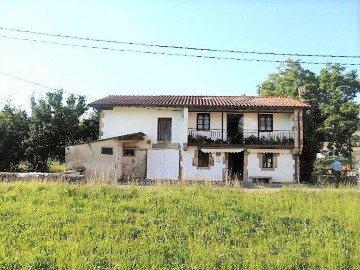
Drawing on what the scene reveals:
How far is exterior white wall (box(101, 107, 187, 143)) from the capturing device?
80.2 feet

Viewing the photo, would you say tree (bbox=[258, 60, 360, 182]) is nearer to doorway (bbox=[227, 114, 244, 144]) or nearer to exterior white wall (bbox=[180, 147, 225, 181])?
doorway (bbox=[227, 114, 244, 144])

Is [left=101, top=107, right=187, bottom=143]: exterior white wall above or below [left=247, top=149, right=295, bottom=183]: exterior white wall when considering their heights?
above

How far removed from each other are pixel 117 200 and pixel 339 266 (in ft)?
20.4

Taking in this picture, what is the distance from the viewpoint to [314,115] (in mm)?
29094

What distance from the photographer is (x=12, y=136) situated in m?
25.1

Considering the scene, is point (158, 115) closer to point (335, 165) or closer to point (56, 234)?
point (335, 165)

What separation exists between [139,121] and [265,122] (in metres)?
8.71

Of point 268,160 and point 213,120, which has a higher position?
Answer: point 213,120

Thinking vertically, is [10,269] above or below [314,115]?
below

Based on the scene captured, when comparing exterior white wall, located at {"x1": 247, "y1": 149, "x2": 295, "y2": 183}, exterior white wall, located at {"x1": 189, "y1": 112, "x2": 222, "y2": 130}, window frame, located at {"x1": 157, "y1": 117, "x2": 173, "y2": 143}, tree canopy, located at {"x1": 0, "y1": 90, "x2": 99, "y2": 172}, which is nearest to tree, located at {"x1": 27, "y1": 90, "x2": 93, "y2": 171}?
tree canopy, located at {"x1": 0, "y1": 90, "x2": 99, "y2": 172}

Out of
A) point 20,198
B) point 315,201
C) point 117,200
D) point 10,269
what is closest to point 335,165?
point 315,201

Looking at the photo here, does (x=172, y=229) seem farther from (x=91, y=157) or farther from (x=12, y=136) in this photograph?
(x=12, y=136)

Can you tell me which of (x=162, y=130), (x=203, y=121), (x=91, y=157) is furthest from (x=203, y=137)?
(x=91, y=157)

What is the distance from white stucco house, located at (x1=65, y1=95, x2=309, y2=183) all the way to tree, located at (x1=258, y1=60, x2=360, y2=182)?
3.30m
